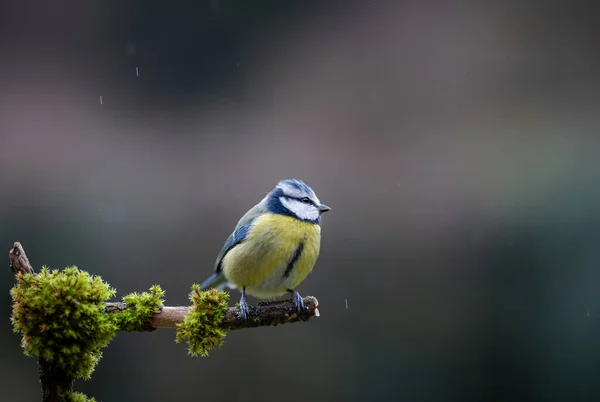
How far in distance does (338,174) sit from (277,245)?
263 cm

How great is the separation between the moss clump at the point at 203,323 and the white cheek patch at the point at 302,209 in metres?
0.47

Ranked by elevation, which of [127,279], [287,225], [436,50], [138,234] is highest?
[436,50]

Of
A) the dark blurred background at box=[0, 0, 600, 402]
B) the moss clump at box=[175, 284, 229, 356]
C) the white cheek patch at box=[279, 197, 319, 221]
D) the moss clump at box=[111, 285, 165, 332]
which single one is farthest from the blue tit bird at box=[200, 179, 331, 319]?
the dark blurred background at box=[0, 0, 600, 402]

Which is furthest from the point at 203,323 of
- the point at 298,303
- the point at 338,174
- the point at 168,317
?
the point at 338,174

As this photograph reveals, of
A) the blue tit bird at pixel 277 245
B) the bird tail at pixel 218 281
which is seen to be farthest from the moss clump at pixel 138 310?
the bird tail at pixel 218 281

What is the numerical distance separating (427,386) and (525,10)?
316 centimetres

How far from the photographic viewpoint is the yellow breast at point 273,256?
6.01 feet

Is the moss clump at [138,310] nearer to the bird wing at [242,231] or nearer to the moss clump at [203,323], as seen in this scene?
the moss clump at [203,323]

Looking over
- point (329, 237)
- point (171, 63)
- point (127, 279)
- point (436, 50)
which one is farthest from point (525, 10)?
point (127, 279)

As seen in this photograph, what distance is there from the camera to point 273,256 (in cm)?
183

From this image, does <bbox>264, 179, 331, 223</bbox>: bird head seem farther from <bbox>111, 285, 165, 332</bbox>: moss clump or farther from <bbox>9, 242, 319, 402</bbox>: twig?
<bbox>111, 285, 165, 332</bbox>: moss clump

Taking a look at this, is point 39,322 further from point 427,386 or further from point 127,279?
point 427,386

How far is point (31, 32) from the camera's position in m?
4.69

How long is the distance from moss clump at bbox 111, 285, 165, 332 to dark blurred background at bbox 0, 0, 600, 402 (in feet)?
7.13
